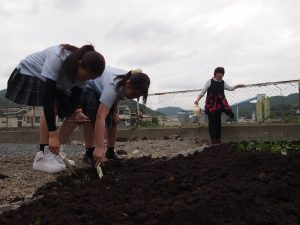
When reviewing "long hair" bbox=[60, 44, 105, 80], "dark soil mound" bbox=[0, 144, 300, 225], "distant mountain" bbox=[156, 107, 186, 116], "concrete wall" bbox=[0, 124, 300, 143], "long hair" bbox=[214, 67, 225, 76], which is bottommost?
→ "dark soil mound" bbox=[0, 144, 300, 225]

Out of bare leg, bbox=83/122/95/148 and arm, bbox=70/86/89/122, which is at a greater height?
arm, bbox=70/86/89/122

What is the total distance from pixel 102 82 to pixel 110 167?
851 millimetres

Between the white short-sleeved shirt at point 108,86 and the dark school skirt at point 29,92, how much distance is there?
1.17 ft

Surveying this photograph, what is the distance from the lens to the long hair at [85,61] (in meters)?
3.28

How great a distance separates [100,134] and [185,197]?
1.42m

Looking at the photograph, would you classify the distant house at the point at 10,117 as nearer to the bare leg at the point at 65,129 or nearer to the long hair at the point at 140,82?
the bare leg at the point at 65,129

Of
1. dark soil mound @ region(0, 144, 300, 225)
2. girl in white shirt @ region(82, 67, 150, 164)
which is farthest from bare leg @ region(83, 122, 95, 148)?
dark soil mound @ region(0, 144, 300, 225)

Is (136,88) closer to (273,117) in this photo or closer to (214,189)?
(214,189)

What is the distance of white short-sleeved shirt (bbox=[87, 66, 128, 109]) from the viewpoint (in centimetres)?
373

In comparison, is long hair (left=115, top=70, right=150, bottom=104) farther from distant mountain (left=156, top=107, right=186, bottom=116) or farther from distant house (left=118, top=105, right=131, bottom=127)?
distant house (left=118, top=105, right=131, bottom=127)

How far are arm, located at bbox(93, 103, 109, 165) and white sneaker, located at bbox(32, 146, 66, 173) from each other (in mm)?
485

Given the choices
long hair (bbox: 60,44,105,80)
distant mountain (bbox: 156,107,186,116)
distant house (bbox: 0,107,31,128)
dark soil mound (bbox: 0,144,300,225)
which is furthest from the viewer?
distant house (bbox: 0,107,31,128)

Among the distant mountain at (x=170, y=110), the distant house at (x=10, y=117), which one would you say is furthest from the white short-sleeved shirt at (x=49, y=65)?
the distant house at (x=10, y=117)

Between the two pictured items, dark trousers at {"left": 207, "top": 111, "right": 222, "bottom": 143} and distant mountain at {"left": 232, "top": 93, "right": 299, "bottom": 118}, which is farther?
distant mountain at {"left": 232, "top": 93, "right": 299, "bottom": 118}
